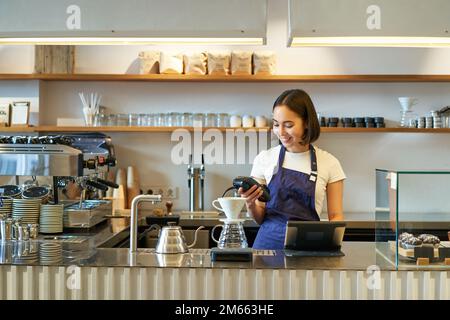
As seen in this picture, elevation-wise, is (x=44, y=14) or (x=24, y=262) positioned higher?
(x=44, y=14)

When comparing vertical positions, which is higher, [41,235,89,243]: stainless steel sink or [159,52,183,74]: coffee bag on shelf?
[159,52,183,74]: coffee bag on shelf

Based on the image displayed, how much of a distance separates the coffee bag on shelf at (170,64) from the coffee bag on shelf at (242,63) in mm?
423

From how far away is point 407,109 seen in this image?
4.28 meters

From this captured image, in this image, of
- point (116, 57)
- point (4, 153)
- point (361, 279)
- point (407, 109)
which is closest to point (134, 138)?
point (116, 57)

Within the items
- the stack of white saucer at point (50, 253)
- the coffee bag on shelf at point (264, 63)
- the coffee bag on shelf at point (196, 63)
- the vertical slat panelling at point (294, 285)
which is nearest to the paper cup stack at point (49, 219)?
the stack of white saucer at point (50, 253)

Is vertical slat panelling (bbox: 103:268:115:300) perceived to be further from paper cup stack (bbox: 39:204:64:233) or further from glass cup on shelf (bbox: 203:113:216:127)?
glass cup on shelf (bbox: 203:113:216:127)

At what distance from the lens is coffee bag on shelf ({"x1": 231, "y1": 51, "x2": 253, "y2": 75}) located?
13.8ft

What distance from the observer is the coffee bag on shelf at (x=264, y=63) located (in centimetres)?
420

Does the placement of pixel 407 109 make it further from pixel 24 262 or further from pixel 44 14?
pixel 24 262

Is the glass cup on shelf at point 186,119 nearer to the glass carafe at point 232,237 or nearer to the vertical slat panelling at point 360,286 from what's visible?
the glass carafe at point 232,237

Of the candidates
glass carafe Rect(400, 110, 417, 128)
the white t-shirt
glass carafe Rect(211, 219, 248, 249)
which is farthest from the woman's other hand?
glass carafe Rect(400, 110, 417, 128)

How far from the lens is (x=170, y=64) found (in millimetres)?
4219

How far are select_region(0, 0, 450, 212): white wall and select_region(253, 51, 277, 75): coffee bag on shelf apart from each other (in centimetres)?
26
